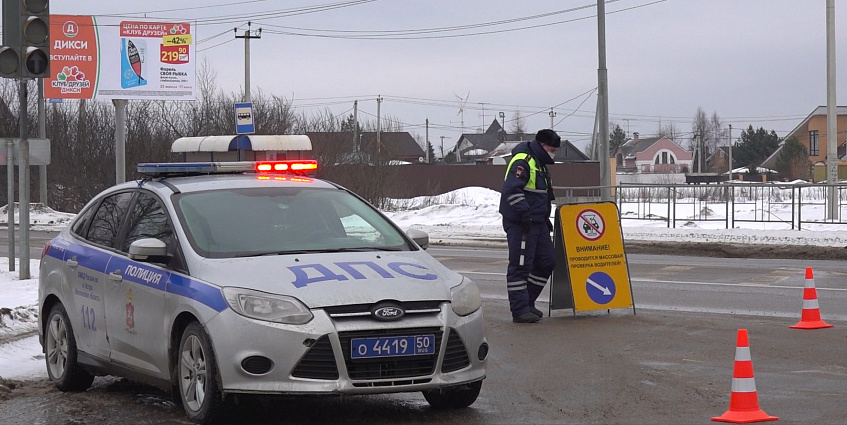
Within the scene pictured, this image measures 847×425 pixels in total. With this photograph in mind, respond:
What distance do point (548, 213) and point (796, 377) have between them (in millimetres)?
3387

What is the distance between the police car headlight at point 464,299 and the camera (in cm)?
629

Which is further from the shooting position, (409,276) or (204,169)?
(204,169)

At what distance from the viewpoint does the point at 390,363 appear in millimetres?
6012

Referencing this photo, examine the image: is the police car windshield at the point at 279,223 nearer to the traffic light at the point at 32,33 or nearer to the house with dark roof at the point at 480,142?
the traffic light at the point at 32,33

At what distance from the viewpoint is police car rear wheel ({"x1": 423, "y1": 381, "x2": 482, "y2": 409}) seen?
6633 millimetres

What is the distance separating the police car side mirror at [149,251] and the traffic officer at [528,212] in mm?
4488

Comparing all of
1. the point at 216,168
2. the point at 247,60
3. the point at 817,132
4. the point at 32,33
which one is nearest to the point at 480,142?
the point at 817,132

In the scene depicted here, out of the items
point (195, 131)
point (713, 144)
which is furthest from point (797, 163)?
point (713, 144)

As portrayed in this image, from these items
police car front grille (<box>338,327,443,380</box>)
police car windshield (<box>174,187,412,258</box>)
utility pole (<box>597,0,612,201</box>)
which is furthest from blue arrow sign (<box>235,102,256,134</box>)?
police car front grille (<box>338,327,443,380</box>)

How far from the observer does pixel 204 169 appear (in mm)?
7711

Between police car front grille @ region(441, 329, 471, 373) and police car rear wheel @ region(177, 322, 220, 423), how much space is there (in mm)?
1294

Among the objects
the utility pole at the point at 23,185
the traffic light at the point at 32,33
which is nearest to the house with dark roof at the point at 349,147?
the utility pole at the point at 23,185

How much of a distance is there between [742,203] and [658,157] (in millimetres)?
118781

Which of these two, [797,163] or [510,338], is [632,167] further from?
[510,338]
